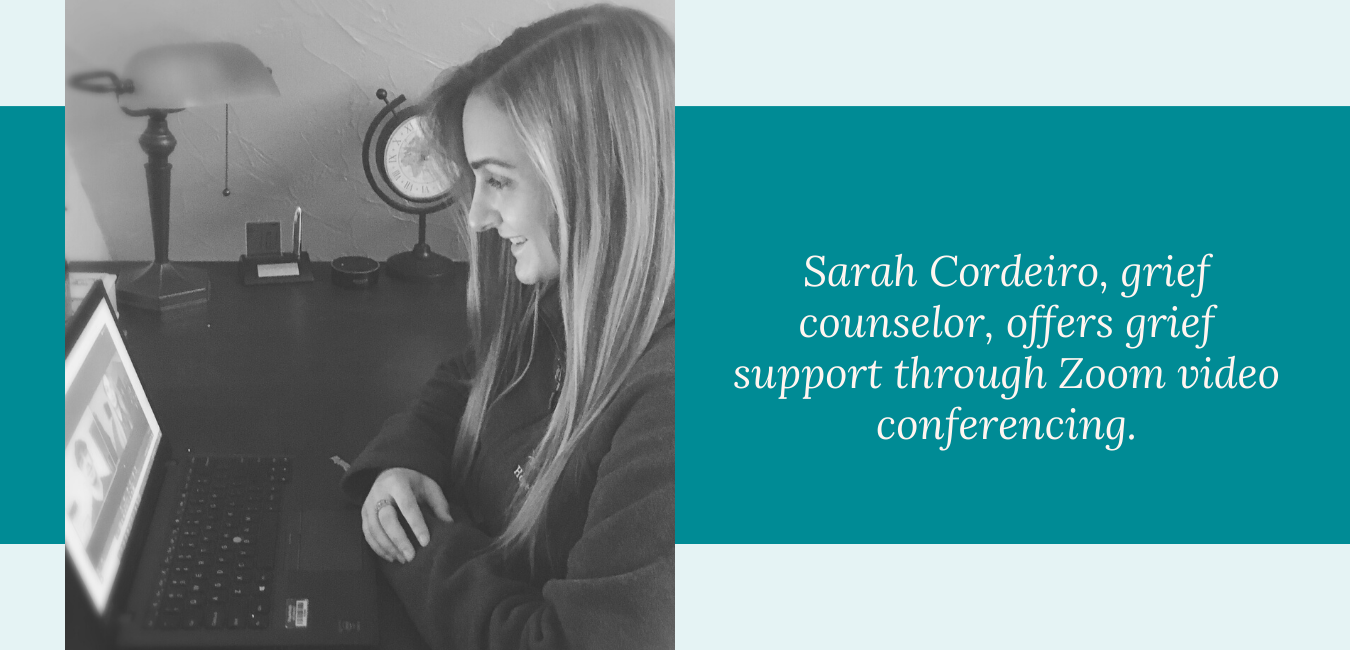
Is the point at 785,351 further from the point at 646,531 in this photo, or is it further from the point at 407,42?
the point at 407,42

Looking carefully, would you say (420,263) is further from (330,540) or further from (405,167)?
(330,540)

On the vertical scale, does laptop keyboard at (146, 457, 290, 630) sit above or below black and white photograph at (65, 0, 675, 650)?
below

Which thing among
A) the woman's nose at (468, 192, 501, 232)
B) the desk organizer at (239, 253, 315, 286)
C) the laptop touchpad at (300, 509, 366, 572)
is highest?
the woman's nose at (468, 192, 501, 232)

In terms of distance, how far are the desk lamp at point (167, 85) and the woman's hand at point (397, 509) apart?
39cm

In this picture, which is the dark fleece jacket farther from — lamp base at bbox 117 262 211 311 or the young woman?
lamp base at bbox 117 262 211 311

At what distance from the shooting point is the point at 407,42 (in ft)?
3.45

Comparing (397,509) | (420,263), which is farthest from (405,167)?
(397,509)

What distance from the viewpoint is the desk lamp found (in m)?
0.98

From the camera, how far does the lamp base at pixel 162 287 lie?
3.70 ft

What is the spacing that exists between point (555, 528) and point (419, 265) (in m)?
0.44

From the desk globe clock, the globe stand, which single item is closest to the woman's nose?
the desk globe clock

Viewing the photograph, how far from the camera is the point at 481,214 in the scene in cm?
89

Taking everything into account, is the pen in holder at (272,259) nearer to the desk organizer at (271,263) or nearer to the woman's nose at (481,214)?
the desk organizer at (271,263)

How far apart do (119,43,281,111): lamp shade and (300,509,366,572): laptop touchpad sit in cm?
40
